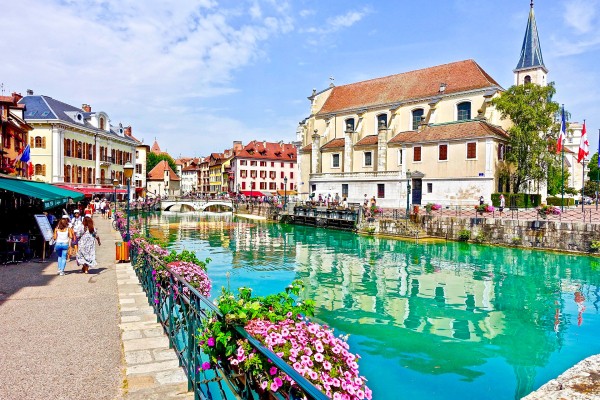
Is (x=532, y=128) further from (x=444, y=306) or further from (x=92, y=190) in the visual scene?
(x=92, y=190)

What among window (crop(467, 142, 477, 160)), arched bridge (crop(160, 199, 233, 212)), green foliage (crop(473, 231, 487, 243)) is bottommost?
green foliage (crop(473, 231, 487, 243))

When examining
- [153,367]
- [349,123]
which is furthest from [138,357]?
[349,123]

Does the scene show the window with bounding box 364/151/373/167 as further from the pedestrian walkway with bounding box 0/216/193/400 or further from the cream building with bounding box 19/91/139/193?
the pedestrian walkway with bounding box 0/216/193/400

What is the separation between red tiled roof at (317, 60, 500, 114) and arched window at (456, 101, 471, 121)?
5.13ft

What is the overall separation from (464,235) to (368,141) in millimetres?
23123

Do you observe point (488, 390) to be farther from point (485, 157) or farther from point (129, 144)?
point (129, 144)

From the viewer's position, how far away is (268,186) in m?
89.5

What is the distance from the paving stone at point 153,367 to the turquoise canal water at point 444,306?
4448 millimetres

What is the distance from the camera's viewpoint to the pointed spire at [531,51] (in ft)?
157

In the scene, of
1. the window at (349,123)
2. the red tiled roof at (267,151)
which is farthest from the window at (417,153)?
the red tiled roof at (267,151)

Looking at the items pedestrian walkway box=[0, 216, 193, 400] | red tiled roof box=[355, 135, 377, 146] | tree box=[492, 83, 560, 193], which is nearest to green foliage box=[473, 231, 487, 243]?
tree box=[492, 83, 560, 193]

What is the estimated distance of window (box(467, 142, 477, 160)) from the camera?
38.2 metres

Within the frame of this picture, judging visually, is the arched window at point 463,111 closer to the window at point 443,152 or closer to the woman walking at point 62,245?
the window at point 443,152

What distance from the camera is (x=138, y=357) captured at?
5758 mm
